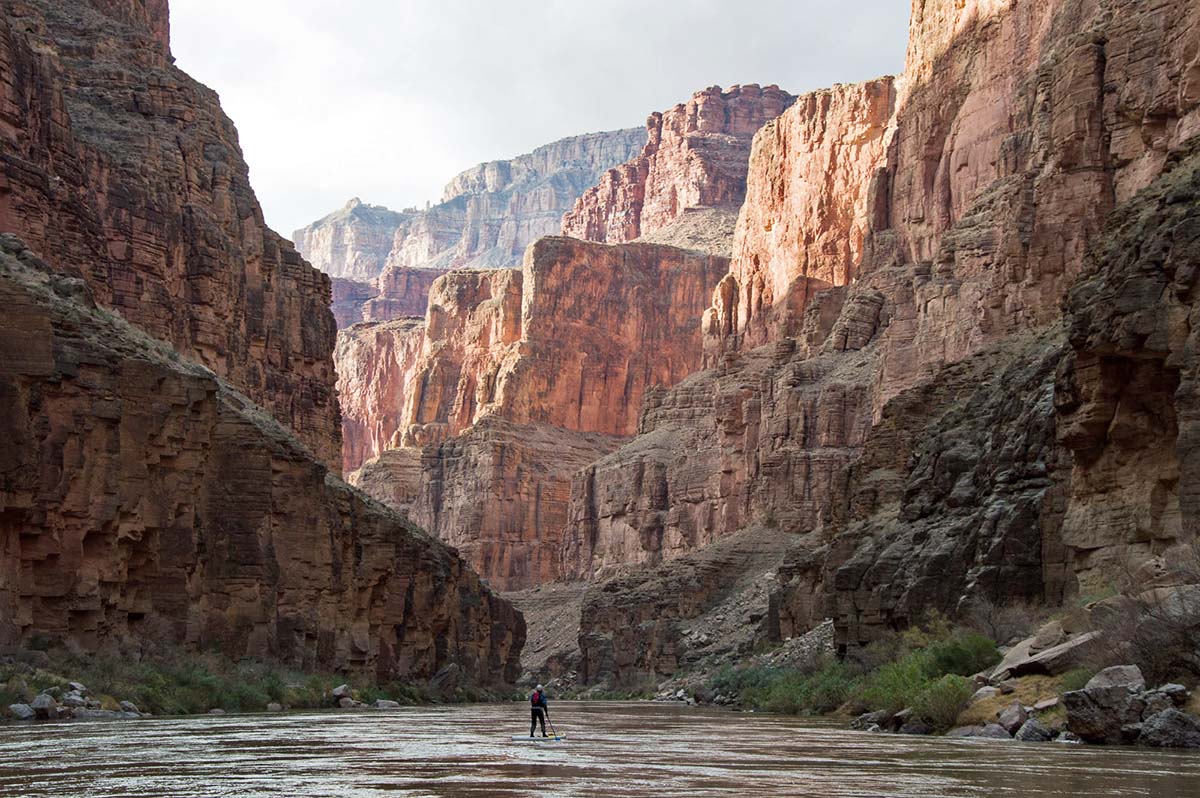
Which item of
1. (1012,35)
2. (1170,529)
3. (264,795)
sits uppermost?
(1012,35)

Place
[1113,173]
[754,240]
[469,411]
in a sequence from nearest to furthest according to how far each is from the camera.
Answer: [1113,173] < [754,240] < [469,411]

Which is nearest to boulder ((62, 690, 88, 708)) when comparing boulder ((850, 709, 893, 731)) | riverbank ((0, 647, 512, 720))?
riverbank ((0, 647, 512, 720))

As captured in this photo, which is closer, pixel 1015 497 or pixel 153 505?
pixel 1015 497

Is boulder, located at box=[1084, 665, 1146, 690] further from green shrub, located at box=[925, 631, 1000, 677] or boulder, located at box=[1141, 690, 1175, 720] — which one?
green shrub, located at box=[925, 631, 1000, 677]

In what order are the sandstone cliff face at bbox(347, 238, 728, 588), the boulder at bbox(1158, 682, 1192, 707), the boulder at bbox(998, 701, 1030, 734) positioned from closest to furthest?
the boulder at bbox(1158, 682, 1192, 707), the boulder at bbox(998, 701, 1030, 734), the sandstone cliff face at bbox(347, 238, 728, 588)

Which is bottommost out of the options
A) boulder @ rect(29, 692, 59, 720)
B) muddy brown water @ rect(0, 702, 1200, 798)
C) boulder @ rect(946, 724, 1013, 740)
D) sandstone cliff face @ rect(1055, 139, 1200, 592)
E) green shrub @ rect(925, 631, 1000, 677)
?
muddy brown water @ rect(0, 702, 1200, 798)

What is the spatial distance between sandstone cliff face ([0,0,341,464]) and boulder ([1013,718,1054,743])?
125 feet

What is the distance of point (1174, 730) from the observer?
24.2 m

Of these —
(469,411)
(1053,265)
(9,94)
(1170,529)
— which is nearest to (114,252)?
(9,94)

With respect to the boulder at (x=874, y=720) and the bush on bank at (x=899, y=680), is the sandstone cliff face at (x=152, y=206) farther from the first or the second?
the boulder at (x=874, y=720)

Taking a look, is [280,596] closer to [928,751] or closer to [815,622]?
[815,622]

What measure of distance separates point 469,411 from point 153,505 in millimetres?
143771

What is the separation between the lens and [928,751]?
26938 mm

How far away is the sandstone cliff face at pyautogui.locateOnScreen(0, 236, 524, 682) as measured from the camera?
1708 inches
